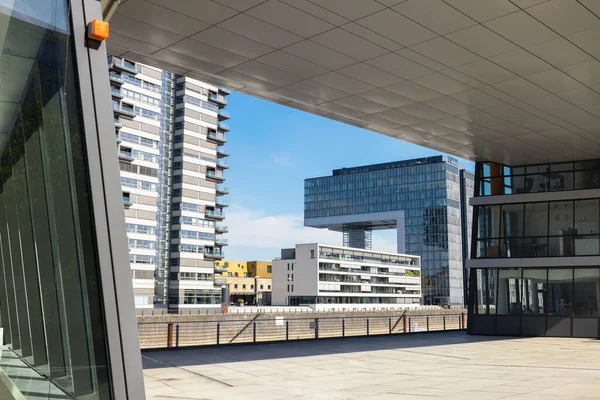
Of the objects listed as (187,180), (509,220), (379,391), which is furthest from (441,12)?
(187,180)

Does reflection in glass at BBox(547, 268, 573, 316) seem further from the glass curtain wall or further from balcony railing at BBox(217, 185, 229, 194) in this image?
balcony railing at BBox(217, 185, 229, 194)

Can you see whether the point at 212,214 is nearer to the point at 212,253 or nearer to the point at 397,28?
the point at 212,253

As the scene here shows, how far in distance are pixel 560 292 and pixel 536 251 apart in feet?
6.34

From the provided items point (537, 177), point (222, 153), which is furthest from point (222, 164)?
point (537, 177)

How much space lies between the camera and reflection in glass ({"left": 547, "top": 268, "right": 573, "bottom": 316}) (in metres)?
25.2

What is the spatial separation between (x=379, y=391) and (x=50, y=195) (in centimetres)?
805

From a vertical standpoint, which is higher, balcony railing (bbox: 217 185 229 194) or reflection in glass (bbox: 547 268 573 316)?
balcony railing (bbox: 217 185 229 194)

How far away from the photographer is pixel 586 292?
81.3ft

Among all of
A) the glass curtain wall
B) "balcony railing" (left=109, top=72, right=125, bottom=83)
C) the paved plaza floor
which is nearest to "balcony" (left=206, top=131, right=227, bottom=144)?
"balcony railing" (left=109, top=72, right=125, bottom=83)

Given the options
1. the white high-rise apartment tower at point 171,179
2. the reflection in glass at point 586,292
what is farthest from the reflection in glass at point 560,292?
the white high-rise apartment tower at point 171,179

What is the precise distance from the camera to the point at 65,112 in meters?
4.25

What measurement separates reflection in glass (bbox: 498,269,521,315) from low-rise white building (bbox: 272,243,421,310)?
10163 centimetres

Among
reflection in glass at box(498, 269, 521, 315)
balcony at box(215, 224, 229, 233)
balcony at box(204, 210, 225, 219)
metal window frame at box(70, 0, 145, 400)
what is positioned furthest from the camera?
balcony at box(215, 224, 229, 233)

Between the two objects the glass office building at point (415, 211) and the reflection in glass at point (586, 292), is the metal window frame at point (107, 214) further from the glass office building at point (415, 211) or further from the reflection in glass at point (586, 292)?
the glass office building at point (415, 211)
